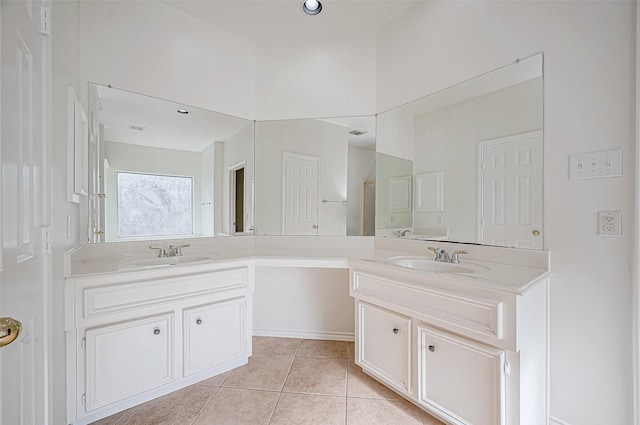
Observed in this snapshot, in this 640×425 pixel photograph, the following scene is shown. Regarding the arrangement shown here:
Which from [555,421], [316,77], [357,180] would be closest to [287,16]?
[316,77]

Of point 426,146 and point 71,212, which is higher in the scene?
point 426,146

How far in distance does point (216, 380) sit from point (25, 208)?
154 cm

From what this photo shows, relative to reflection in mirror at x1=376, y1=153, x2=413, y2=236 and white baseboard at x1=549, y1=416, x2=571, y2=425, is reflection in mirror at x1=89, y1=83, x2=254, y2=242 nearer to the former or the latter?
reflection in mirror at x1=376, y1=153, x2=413, y2=236

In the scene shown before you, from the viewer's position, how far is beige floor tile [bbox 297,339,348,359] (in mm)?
2195

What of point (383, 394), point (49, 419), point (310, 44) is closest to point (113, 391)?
point (49, 419)

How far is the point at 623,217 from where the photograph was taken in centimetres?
119

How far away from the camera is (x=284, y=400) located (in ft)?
5.48

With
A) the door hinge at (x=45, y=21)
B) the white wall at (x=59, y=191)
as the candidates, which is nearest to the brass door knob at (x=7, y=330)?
the white wall at (x=59, y=191)

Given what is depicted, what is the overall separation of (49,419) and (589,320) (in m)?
2.24

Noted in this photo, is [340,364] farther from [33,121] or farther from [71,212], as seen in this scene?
[33,121]

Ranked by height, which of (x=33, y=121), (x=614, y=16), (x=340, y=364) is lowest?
(x=340, y=364)

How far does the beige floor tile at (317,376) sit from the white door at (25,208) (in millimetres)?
1240

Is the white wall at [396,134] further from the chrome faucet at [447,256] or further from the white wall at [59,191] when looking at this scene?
the white wall at [59,191]

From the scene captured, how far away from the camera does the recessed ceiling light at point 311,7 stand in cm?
202
